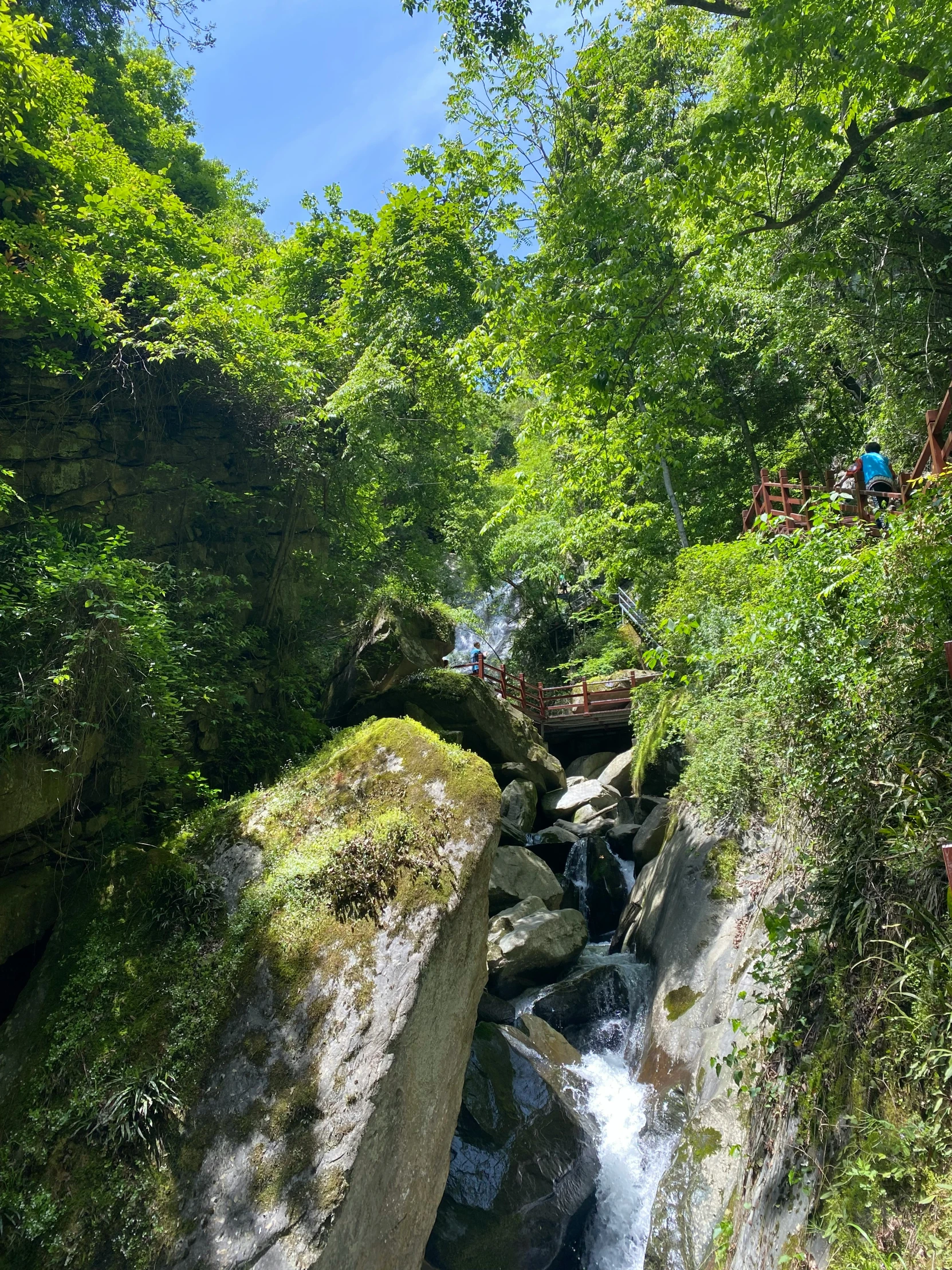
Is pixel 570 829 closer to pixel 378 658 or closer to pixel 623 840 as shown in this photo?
pixel 623 840

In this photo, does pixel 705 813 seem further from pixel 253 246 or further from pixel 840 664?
pixel 253 246

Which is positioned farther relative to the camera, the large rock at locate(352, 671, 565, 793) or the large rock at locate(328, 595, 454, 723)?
the large rock at locate(352, 671, 565, 793)

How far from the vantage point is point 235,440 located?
1050 centimetres

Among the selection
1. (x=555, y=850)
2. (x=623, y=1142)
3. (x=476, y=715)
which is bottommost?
(x=623, y=1142)

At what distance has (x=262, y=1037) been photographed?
186 inches

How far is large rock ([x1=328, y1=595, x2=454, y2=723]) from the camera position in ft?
36.9

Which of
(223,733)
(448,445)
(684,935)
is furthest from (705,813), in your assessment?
(448,445)

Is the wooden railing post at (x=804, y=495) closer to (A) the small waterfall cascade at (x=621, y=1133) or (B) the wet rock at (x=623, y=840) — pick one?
(B) the wet rock at (x=623, y=840)

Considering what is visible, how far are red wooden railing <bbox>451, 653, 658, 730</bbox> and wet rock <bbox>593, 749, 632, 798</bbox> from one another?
196cm

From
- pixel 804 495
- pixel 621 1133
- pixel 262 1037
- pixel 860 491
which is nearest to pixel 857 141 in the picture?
pixel 860 491

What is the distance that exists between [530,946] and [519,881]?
5.13 ft

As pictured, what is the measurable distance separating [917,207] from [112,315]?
12.5 m

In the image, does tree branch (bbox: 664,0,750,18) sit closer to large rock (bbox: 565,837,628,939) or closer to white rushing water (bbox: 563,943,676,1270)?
white rushing water (bbox: 563,943,676,1270)

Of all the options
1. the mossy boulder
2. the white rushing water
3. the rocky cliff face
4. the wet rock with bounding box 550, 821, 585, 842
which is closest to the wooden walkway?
the rocky cliff face
